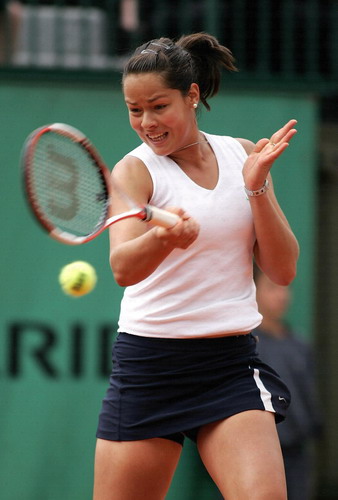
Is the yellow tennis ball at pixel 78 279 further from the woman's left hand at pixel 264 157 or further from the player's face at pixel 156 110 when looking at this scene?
the woman's left hand at pixel 264 157

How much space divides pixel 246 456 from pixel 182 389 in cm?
33

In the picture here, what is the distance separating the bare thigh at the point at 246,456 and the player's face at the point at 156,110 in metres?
0.92

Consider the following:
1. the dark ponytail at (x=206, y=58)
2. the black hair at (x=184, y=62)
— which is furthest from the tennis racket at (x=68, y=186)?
the dark ponytail at (x=206, y=58)

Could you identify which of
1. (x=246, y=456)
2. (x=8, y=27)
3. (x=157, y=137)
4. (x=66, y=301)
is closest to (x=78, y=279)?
(x=157, y=137)

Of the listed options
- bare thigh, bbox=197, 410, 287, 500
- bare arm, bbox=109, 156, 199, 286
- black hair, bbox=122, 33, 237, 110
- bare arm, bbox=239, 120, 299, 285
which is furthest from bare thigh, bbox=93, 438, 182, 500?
black hair, bbox=122, 33, 237, 110

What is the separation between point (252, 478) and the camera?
10.5 ft

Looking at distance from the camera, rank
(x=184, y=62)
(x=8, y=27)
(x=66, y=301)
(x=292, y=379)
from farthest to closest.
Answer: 1. (x=8, y=27)
2. (x=66, y=301)
3. (x=292, y=379)
4. (x=184, y=62)

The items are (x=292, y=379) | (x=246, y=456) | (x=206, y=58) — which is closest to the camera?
(x=246, y=456)

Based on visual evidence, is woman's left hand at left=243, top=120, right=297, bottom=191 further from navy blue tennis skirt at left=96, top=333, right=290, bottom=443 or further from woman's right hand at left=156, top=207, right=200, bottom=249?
navy blue tennis skirt at left=96, top=333, right=290, bottom=443

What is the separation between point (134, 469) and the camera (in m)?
3.36

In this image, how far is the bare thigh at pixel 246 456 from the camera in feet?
10.5

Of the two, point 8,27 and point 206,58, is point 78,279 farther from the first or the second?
point 8,27

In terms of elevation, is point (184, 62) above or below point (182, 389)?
above

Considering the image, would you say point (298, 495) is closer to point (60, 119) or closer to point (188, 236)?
point (60, 119)
